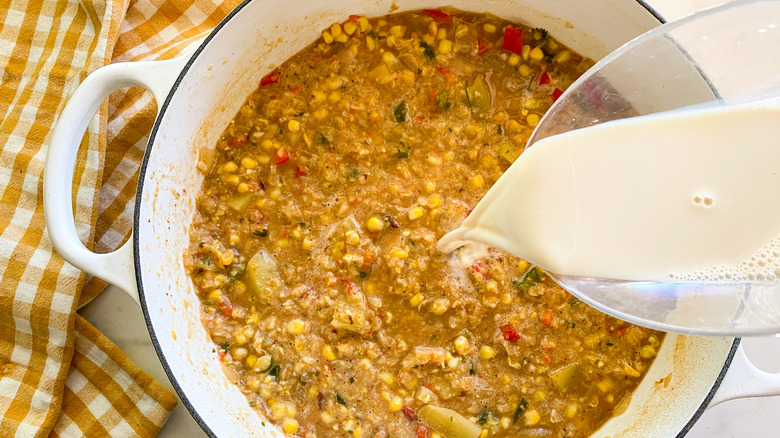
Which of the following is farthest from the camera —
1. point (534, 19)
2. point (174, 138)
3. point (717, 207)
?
point (534, 19)

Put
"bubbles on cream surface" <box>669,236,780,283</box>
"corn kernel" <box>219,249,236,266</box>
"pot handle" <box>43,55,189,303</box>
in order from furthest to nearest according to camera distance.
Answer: "corn kernel" <box>219,249,236,266</box> → "pot handle" <box>43,55,189,303</box> → "bubbles on cream surface" <box>669,236,780,283</box>

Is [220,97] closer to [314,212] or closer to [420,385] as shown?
[314,212]

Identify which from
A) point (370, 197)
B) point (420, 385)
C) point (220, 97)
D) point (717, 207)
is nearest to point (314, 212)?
point (370, 197)

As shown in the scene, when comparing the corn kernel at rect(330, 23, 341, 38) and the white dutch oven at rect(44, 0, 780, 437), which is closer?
the white dutch oven at rect(44, 0, 780, 437)

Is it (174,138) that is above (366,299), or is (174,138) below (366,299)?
above

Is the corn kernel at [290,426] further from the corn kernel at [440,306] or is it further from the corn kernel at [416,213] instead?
the corn kernel at [416,213]

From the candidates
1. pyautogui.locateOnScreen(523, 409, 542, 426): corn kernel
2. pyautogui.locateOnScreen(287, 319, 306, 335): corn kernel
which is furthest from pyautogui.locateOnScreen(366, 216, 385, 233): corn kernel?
pyautogui.locateOnScreen(523, 409, 542, 426): corn kernel

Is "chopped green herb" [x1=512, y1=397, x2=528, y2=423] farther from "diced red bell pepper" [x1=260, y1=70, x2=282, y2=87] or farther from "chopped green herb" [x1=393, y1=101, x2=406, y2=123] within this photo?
"diced red bell pepper" [x1=260, y1=70, x2=282, y2=87]
